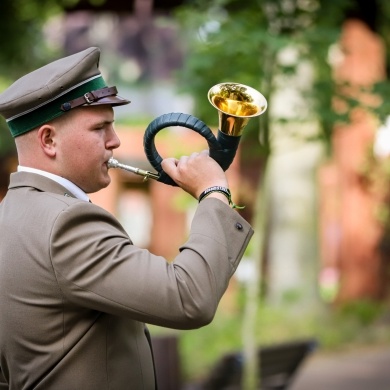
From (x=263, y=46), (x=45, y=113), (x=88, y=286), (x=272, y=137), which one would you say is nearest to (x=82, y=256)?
(x=88, y=286)

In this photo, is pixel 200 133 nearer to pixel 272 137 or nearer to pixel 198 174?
pixel 198 174

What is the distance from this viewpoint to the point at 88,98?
220 cm

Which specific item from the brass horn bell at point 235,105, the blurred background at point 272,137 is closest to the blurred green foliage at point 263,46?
the blurred background at point 272,137

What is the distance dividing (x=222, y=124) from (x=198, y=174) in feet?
→ 0.45

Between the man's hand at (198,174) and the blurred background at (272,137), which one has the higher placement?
the man's hand at (198,174)

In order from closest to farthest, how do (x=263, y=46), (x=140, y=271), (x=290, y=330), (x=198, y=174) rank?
(x=140, y=271), (x=198, y=174), (x=263, y=46), (x=290, y=330)

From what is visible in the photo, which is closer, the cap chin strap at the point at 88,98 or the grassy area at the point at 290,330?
the cap chin strap at the point at 88,98

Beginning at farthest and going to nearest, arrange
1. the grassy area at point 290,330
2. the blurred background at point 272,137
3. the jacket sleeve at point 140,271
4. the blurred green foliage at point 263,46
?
1. the grassy area at point 290,330
2. the blurred background at point 272,137
3. the blurred green foliage at point 263,46
4. the jacket sleeve at point 140,271

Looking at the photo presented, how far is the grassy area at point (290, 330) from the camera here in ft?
34.0

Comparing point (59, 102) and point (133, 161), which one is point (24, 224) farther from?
point (133, 161)

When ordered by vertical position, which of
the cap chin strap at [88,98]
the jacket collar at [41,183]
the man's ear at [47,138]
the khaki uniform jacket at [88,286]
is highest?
the cap chin strap at [88,98]

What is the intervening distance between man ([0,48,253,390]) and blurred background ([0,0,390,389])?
4350 millimetres

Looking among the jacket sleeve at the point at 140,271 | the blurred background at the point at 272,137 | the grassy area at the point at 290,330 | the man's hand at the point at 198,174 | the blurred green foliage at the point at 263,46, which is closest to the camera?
the jacket sleeve at the point at 140,271

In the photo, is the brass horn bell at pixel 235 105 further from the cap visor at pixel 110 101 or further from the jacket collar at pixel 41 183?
the jacket collar at pixel 41 183
